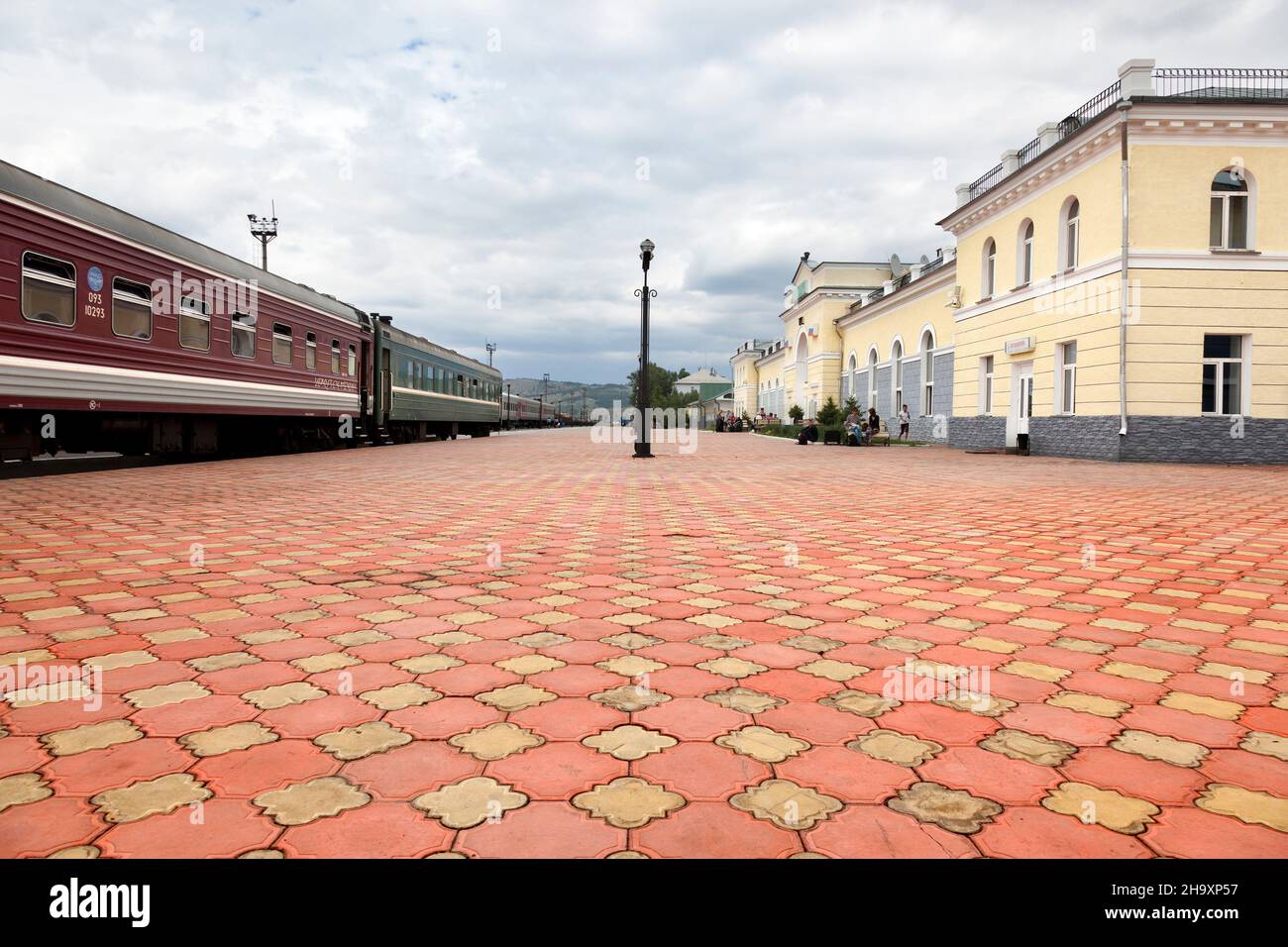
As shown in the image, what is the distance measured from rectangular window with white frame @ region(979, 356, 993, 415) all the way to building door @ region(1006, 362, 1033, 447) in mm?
1403

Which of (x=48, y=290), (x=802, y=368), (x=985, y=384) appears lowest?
(x=985, y=384)

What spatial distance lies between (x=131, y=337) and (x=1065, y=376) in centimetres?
1994

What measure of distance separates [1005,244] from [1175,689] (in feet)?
71.2

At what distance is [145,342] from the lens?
11.4 m

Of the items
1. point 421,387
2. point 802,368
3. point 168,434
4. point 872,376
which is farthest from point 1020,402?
point 802,368

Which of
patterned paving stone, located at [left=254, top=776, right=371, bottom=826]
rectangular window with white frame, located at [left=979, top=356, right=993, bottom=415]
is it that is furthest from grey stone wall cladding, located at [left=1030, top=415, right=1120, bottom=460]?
patterned paving stone, located at [left=254, top=776, right=371, bottom=826]

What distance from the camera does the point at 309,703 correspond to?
2.66 meters

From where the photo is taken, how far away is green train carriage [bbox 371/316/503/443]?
22.8 meters

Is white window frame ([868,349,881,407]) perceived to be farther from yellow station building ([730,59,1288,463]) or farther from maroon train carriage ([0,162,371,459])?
maroon train carriage ([0,162,371,459])

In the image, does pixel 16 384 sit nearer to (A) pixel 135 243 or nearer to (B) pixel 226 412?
(A) pixel 135 243

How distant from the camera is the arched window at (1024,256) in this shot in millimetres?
20750

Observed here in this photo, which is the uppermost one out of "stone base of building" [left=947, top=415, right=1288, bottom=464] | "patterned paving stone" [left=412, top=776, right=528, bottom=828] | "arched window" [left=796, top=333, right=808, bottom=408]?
"arched window" [left=796, top=333, right=808, bottom=408]

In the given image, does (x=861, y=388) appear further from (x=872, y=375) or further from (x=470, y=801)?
(x=470, y=801)
